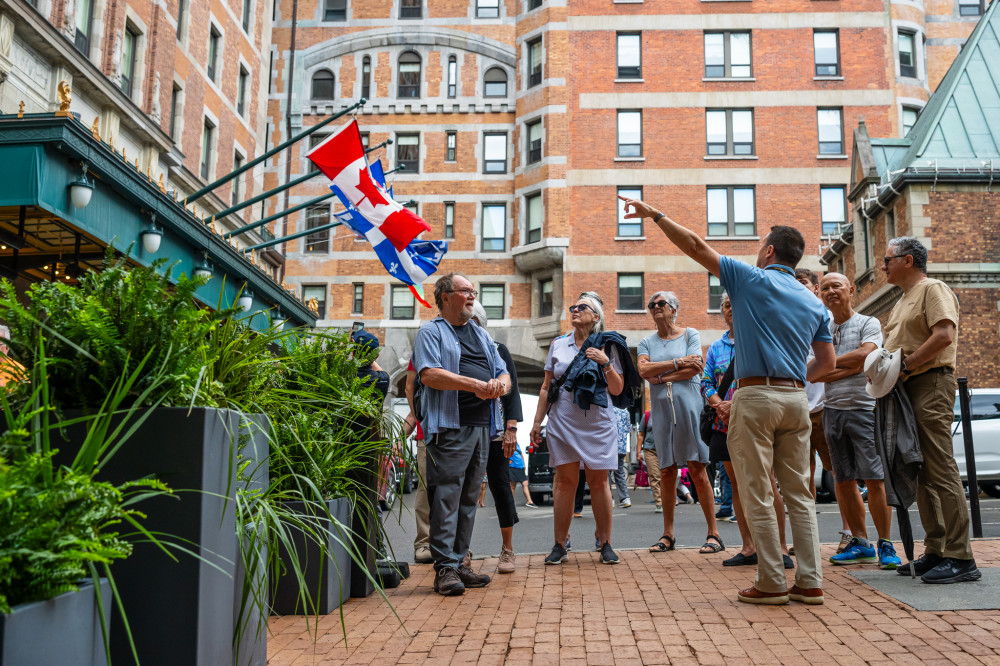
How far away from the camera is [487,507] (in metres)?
17.4

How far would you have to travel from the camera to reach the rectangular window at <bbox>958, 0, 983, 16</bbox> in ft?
143

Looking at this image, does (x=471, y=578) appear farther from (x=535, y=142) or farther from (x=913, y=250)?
(x=535, y=142)

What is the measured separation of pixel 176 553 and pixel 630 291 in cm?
3638

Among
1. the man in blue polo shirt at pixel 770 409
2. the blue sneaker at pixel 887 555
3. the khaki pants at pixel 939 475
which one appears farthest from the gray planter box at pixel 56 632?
the blue sneaker at pixel 887 555

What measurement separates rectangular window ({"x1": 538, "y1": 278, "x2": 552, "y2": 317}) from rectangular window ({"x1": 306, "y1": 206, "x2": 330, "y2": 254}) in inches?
392

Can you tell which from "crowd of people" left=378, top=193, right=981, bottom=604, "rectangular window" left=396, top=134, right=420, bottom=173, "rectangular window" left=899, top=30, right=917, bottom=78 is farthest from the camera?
"rectangular window" left=396, top=134, right=420, bottom=173

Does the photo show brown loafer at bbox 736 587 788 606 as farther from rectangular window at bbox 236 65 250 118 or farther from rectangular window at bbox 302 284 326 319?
rectangular window at bbox 302 284 326 319

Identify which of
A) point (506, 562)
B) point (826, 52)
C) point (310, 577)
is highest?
point (826, 52)

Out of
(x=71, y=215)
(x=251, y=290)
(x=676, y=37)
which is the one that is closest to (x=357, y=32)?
(x=676, y=37)

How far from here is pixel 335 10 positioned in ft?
144

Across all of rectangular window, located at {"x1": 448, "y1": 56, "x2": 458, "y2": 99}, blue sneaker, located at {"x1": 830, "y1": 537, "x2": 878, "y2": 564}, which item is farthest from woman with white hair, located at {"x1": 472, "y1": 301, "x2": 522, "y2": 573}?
rectangular window, located at {"x1": 448, "y1": 56, "x2": 458, "y2": 99}

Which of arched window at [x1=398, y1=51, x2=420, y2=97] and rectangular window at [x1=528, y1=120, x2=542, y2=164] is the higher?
arched window at [x1=398, y1=51, x2=420, y2=97]

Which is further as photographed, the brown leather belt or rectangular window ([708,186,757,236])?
rectangular window ([708,186,757,236])

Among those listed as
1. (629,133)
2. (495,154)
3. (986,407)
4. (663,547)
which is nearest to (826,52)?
(629,133)
